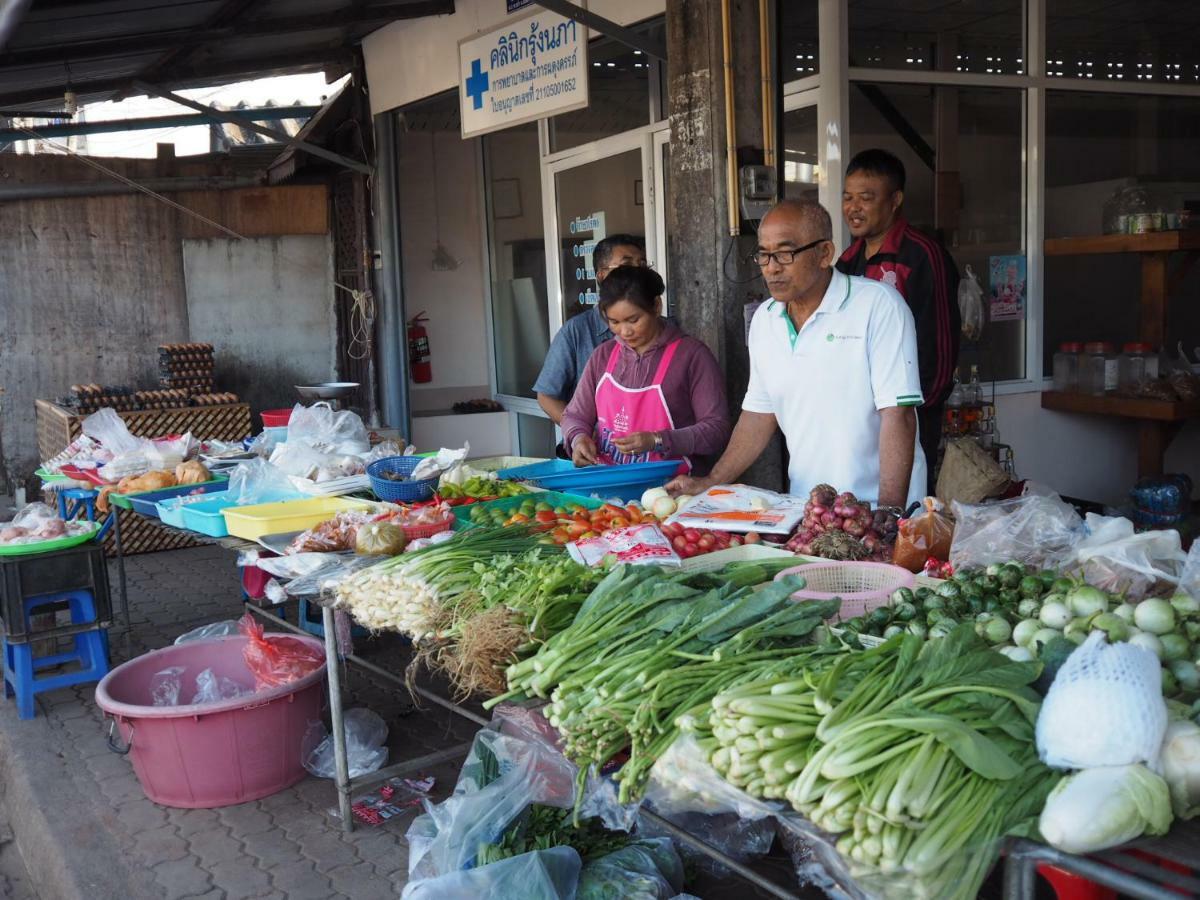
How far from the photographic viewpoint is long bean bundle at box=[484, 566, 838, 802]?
6.76 ft

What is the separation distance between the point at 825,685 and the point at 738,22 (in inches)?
155

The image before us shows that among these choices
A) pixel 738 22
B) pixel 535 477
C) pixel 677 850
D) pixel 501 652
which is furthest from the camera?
pixel 738 22

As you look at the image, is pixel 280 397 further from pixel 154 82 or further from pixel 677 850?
pixel 677 850

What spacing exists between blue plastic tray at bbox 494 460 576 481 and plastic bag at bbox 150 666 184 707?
1491 mm

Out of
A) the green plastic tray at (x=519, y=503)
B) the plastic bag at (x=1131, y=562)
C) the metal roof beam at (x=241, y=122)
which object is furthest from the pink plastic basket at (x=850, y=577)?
the metal roof beam at (x=241, y=122)

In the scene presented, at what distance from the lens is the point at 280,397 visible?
11.7m

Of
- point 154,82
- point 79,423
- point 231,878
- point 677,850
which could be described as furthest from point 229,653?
point 154,82

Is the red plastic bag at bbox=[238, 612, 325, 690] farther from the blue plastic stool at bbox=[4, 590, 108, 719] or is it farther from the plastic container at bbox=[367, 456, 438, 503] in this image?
the blue plastic stool at bbox=[4, 590, 108, 719]

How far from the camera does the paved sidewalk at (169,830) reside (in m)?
3.70

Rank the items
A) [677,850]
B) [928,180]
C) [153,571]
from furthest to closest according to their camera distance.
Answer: [153,571] → [928,180] → [677,850]

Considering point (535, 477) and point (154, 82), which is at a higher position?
point (154, 82)

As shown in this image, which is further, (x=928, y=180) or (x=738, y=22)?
(x=928, y=180)

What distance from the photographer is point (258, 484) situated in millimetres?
4695

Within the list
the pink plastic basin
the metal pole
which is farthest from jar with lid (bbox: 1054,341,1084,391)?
the metal pole
